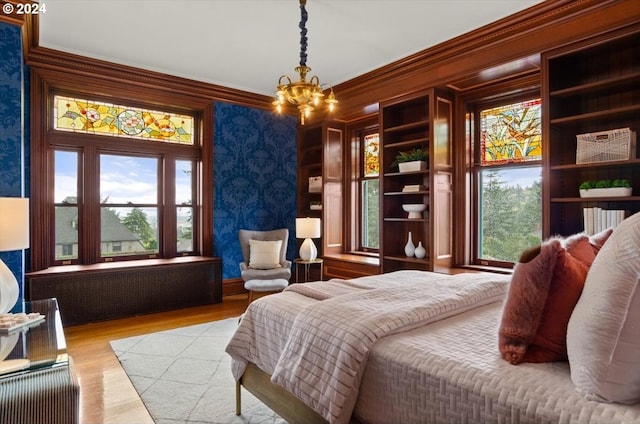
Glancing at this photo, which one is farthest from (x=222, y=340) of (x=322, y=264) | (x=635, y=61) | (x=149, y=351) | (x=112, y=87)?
(x=635, y=61)

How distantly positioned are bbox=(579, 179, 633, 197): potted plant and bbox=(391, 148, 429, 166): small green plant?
1.56 m

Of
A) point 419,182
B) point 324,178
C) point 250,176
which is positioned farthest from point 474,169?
point 250,176

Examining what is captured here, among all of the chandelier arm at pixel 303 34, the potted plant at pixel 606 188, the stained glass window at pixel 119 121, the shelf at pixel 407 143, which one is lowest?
the potted plant at pixel 606 188

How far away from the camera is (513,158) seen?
390 centimetres

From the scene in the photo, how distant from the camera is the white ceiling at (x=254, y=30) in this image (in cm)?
317

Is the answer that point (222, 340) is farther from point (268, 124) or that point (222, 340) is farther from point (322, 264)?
point (268, 124)

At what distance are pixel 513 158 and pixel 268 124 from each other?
3.33m

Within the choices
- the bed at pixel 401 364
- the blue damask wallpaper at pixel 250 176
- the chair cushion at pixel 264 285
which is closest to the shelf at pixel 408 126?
the blue damask wallpaper at pixel 250 176

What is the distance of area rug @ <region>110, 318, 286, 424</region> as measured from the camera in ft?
7.27

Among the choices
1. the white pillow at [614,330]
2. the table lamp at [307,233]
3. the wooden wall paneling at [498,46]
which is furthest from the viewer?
the table lamp at [307,233]

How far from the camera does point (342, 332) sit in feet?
5.03

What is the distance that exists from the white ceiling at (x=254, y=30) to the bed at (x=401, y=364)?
92.9 inches

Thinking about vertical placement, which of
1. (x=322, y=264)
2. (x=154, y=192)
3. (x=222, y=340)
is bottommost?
(x=222, y=340)

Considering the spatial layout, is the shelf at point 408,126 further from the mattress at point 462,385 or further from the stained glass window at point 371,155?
the mattress at point 462,385
